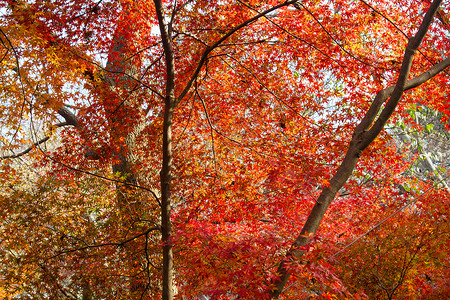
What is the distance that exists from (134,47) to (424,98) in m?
5.56

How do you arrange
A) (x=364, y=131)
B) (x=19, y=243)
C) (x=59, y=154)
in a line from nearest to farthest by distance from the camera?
(x=364, y=131) < (x=19, y=243) < (x=59, y=154)

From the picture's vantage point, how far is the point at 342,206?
6.39m

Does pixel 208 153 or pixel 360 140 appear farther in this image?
pixel 208 153

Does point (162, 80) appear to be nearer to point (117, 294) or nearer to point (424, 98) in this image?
point (117, 294)

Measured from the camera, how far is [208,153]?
20.9 ft

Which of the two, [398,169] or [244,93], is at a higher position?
[244,93]

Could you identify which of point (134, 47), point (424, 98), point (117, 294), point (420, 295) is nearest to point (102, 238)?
point (117, 294)

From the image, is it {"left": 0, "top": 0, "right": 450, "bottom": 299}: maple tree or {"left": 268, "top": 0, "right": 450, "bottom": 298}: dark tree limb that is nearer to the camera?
{"left": 268, "top": 0, "right": 450, "bottom": 298}: dark tree limb

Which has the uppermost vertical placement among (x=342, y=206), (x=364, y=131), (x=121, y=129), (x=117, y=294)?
(x=121, y=129)

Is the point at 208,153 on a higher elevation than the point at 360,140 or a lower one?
higher

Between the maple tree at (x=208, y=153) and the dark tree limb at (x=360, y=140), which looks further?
the maple tree at (x=208, y=153)

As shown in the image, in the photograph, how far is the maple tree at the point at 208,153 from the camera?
402 centimetres

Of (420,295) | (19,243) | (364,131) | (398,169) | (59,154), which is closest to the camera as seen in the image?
(364,131)

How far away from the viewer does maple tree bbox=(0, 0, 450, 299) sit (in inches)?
158
